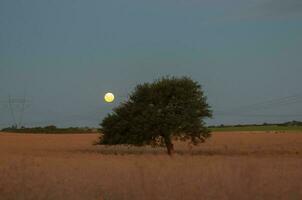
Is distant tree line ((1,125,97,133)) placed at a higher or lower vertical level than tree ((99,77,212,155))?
higher

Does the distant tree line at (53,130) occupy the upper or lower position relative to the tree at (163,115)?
upper

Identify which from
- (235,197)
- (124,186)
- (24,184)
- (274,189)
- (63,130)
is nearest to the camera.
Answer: (235,197)

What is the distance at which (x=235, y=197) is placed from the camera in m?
12.8

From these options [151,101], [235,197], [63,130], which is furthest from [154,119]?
[63,130]

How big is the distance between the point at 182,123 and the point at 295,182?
35.7 meters

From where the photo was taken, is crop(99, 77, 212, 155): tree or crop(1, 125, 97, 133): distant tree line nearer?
crop(99, 77, 212, 155): tree

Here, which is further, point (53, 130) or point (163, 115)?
point (53, 130)

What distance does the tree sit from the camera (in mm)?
51781

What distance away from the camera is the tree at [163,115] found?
51781mm

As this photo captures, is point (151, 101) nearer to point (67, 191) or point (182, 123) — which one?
point (182, 123)

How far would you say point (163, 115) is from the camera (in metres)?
51.8

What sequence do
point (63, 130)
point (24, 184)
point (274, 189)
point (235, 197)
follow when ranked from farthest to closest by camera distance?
point (63, 130), point (24, 184), point (274, 189), point (235, 197)

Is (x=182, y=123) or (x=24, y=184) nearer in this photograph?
(x=24, y=184)

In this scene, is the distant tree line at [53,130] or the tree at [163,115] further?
the distant tree line at [53,130]
